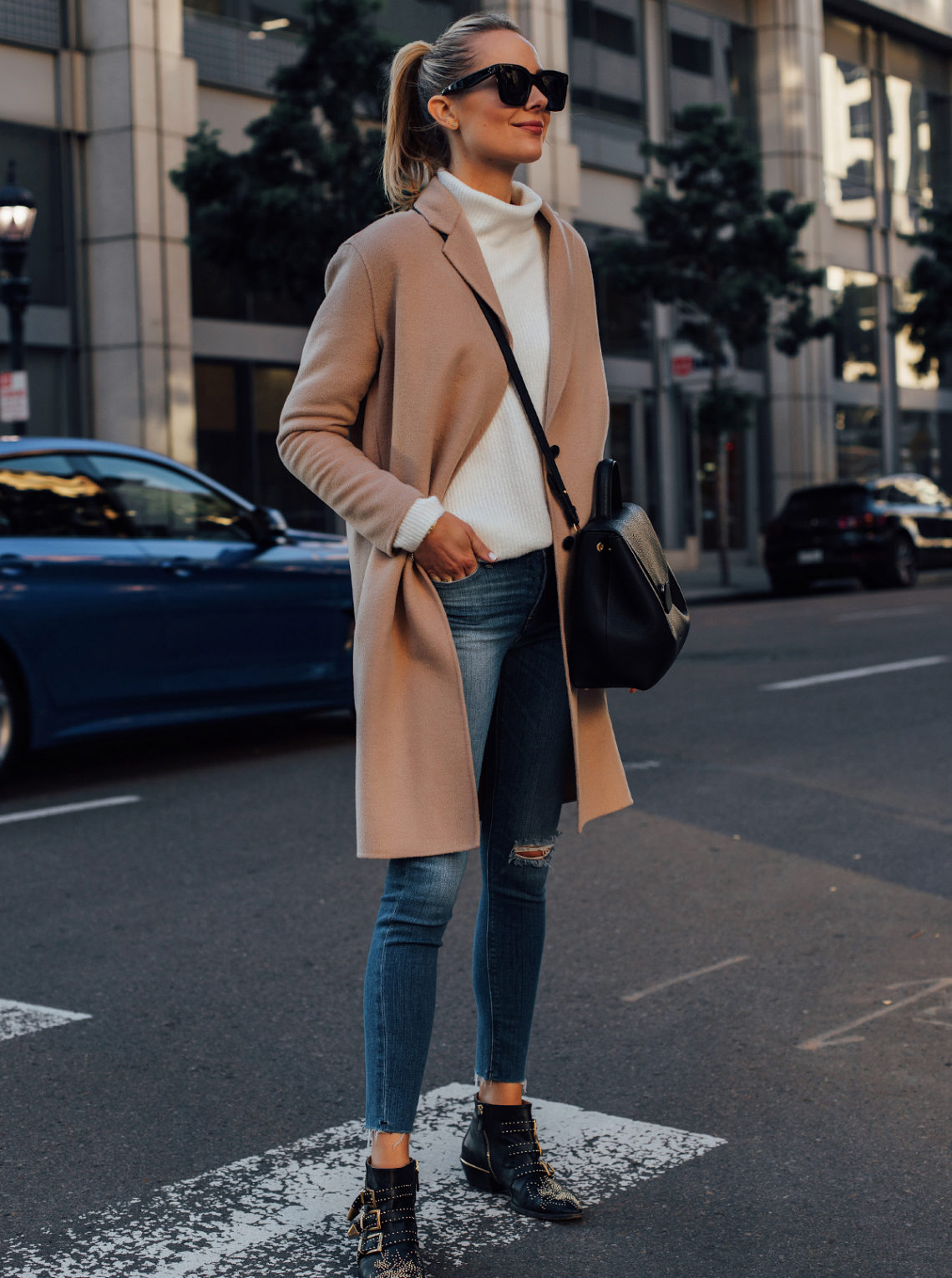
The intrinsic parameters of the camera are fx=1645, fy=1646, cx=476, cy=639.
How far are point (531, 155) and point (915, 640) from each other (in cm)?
1169

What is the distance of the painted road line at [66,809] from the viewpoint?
6.94 meters

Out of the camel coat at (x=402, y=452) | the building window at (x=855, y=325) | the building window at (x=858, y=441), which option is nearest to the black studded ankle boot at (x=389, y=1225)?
the camel coat at (x=402, y=452)

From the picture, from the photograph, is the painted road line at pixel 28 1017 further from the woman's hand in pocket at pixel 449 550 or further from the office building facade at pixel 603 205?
the office building facade at pixel 603 205

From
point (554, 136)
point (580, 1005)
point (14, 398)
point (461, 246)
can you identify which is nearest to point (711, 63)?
→ point (554, 136)

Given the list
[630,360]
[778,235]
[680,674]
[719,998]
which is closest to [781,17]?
[630,360]

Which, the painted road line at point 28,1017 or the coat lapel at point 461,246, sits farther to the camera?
the painted road line at point 28,1017

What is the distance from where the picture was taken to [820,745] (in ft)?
27.5

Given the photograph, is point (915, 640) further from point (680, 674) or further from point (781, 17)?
point (781, 17)

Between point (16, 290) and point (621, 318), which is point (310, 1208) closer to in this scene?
point (16, 290)

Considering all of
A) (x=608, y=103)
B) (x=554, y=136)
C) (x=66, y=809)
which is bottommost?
(x=66, y=809)

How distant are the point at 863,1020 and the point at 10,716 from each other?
4.51 meters

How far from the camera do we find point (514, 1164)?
2.94m

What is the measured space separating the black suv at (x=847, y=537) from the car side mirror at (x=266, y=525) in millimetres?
15670

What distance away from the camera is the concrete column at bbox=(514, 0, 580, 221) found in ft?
84.1
